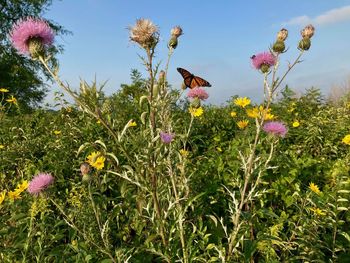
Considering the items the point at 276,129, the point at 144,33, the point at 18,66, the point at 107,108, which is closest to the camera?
the point at 144,33

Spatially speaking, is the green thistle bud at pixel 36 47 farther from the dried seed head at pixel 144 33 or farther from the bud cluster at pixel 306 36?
the bud cluster at pixel 306 36

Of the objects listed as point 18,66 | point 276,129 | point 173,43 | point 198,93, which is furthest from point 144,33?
point 18,66

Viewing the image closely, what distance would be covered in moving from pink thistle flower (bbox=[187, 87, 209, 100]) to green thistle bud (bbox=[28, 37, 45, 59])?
1.60m

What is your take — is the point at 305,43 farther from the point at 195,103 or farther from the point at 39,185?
the point at 39,185

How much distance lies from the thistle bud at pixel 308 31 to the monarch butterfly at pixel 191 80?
3.97 ft

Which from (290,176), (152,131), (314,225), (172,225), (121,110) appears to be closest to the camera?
(152,131)

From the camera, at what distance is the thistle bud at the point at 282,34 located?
8.23ft

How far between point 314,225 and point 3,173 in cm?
294

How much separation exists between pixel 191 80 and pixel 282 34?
1.23m

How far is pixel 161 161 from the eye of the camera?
209 cm

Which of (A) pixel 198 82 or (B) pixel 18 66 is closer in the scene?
(A) pixel 198 82

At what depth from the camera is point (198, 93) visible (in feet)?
11.7

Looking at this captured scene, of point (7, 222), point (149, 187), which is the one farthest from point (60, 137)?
point (149, 187)

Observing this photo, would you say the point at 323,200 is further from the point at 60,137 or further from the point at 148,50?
the point at 60,137
